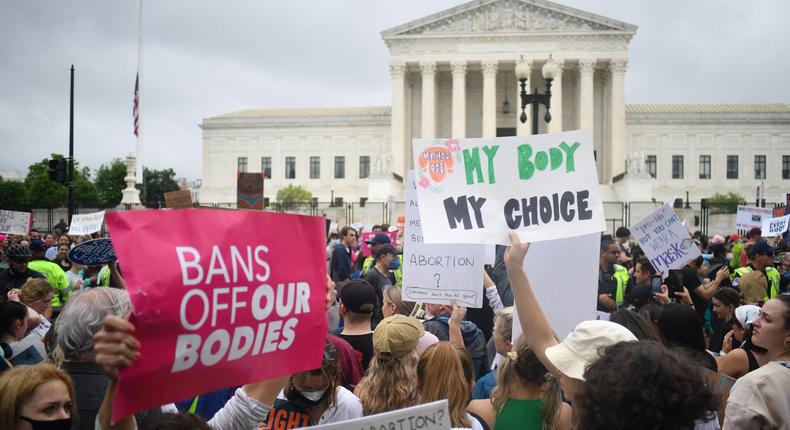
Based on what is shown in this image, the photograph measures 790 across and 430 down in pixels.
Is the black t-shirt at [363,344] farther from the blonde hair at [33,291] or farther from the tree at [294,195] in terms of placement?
the tree at [294,195]

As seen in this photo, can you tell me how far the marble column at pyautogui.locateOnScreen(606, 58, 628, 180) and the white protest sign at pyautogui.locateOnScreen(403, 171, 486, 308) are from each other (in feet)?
171

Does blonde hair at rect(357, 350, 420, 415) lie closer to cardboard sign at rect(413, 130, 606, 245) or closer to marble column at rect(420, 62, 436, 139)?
cardboard sign at rect(413, 130, 606, 245)

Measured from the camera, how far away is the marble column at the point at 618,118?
55.4 metres

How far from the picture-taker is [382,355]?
420 cm

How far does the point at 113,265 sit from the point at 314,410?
3.54 m

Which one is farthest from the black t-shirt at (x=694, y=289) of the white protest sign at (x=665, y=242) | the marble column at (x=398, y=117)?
the marble column at (x=398, y=117)

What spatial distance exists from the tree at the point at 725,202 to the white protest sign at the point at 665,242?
134ft

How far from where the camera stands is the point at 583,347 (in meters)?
3.14

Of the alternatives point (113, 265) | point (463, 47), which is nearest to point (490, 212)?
point (113, 265)

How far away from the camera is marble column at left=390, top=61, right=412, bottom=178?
5631cm

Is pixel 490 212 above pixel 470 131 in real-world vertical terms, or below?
A: below

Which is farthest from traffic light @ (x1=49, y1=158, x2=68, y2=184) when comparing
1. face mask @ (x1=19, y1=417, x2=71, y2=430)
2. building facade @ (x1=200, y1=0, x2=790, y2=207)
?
building facade @ (x1=200, y1=0, x2=790, y2=207)

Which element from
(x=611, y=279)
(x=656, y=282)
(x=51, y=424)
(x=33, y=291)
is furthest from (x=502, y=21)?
(x=51, y=424)

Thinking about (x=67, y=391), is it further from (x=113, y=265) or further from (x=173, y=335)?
(x=113, y=265)
